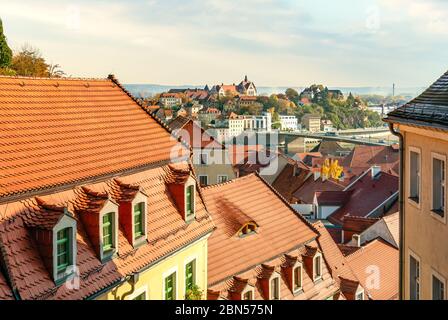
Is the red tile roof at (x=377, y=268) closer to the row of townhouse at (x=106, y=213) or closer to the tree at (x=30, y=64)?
the row of townhouse at (x=106, y=213)

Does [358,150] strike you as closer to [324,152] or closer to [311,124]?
[324,152]

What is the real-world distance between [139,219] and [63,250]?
3330mm

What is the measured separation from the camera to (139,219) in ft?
45.2

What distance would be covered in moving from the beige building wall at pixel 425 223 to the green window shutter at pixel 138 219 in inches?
232

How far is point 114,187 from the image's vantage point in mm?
13430

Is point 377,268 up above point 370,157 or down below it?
below

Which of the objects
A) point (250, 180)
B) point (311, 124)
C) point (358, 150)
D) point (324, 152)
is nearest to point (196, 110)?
point (311, 124)

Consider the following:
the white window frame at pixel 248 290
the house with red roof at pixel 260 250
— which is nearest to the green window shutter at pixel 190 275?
the house with red roof at pixel 260 250

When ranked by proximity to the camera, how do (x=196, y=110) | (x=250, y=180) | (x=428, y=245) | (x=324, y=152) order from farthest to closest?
(x=196, y=110), (x=324, y=152), (x=250, y=180), (x=428, y=245)

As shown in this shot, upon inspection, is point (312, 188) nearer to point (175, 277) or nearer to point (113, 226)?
point (175, 277)

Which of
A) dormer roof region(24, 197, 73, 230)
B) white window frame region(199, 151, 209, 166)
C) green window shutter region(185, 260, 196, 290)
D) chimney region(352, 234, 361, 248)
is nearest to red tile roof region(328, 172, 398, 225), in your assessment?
chimney region(352, 234, 361, 248)

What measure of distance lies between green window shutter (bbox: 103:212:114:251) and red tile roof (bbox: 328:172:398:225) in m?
32.8

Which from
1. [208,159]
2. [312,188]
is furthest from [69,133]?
[312,188]

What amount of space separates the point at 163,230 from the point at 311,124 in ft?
567
